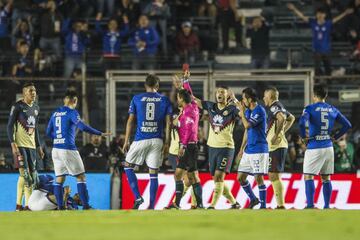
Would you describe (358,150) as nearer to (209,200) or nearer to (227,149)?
(209,200)

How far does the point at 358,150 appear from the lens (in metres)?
26.6

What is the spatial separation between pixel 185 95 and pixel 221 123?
100 centimetres

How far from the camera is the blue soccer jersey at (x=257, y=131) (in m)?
21.6

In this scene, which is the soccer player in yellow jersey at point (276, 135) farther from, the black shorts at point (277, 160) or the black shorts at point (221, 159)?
the black shorts at point (221, 159)

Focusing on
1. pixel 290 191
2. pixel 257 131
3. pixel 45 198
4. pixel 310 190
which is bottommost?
pixel 290 191

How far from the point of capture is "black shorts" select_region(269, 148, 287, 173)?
2220cm

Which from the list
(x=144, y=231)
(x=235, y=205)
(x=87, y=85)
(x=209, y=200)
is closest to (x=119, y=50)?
(x=87, y=85)

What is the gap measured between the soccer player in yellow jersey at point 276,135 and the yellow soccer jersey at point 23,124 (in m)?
4.13

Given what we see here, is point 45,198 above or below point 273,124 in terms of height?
below

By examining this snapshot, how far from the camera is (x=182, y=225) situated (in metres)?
16.1

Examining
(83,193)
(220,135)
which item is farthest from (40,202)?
(220,135)

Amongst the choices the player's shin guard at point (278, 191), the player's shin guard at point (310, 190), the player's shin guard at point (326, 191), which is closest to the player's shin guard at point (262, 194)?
the player's shin guard at point (278, 191)

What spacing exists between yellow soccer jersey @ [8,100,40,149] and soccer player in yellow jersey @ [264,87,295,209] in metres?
4.13

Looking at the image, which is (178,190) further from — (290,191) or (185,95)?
(290,191)
